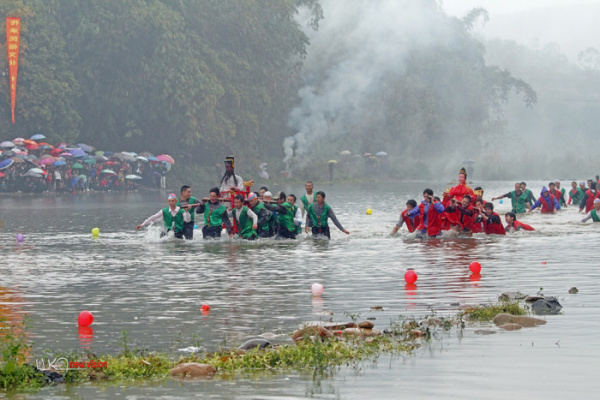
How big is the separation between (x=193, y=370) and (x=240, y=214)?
14.2 meters

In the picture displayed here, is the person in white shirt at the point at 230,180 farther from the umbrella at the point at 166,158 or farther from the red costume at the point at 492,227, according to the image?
the umbrella at the point at 166,158

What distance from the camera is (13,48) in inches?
2096

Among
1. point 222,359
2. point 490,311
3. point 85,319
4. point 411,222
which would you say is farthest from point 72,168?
point 222,359

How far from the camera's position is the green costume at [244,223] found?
2317cm

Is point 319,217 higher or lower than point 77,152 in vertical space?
lower

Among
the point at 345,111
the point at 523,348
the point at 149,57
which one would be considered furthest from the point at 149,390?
the point at 345,111

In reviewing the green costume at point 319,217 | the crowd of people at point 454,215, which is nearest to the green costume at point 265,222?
the green costume at point 319,217

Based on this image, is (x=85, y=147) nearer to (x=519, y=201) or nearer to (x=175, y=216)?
(x=519, y=201)

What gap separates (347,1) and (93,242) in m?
65.9

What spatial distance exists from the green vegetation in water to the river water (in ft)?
1.38

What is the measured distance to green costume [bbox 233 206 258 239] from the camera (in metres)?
23.2

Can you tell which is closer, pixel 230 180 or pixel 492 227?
pixel 230 180

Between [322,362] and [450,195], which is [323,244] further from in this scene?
[322,362]

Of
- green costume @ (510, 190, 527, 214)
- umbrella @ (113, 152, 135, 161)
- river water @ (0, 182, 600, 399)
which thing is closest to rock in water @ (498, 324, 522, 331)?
river water @ (0, 182, 600, 399)
